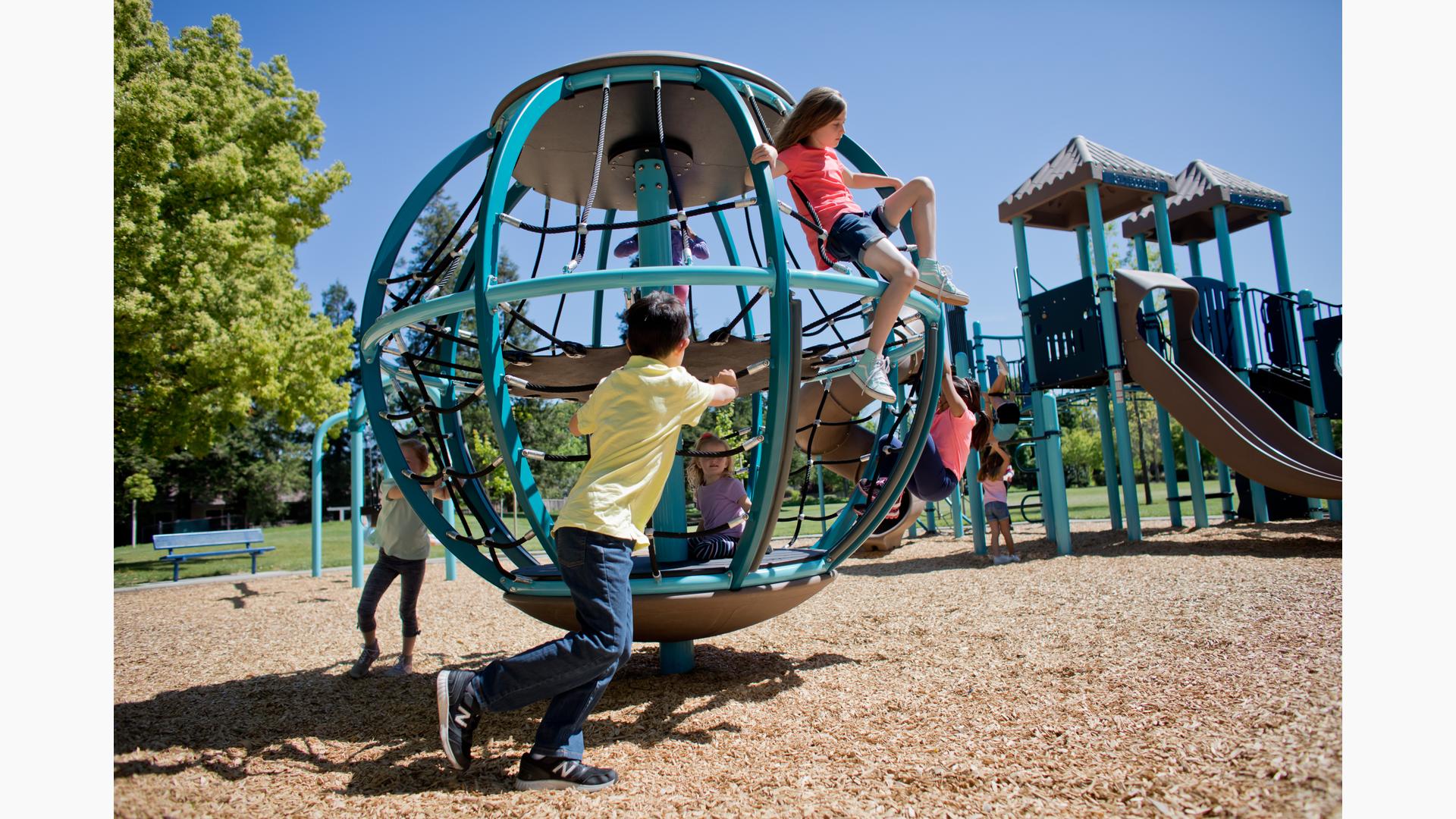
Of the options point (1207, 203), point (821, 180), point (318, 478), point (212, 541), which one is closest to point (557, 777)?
point (821, 180)

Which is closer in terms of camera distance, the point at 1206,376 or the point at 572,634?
the point at 572,634

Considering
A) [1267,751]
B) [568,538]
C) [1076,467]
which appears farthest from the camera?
[1076,467]

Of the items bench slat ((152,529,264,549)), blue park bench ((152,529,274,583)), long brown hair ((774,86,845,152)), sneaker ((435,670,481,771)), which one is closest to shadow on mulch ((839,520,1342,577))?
long brown hair ((774,86,845,152))

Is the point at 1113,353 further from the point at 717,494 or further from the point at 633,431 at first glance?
the point at 633,431

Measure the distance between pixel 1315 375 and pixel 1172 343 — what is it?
2134 millimetres

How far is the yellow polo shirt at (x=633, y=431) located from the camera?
2.48 m

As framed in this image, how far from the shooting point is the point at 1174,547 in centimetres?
838

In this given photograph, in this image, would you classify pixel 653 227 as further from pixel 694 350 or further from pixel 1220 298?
pixel 1220 298

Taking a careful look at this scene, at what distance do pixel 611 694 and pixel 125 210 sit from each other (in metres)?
6.64

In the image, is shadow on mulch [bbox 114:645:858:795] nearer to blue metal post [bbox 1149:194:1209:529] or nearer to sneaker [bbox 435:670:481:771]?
sneaker [bbox 435:670:481:771]

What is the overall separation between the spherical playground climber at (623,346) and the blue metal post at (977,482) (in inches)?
221

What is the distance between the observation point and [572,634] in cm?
245

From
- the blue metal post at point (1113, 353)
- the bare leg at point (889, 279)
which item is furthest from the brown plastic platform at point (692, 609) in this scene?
the blue metal post at point (1113, 353)

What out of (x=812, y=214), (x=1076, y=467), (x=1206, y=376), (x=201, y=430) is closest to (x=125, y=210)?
(x=201, y=430)
